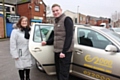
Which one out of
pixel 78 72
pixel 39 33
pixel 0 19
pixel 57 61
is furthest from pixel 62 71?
pixel 0 19

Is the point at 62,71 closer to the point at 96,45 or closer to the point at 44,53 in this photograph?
the point at 44,53

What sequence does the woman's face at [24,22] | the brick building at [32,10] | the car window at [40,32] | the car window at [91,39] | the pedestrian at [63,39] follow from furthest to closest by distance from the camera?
1. the brick building at [32,10]
2. the car window at [40,32]
3. the woman's face at [24,22]
4. the car window at [91,39]
5. the pedestrian at [63,39]

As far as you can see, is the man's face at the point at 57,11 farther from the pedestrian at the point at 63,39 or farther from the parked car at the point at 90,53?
the parked car at the point at 90,53

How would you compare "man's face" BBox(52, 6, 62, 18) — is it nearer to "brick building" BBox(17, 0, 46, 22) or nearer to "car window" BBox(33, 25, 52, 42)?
"car window" BBox(33, 25, 52, 42)

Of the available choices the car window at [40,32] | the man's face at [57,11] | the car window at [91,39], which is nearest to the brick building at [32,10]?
→ the car window at [40,32]

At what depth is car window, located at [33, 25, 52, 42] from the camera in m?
3.73

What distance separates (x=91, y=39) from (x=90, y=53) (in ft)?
1.39

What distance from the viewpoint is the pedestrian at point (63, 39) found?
9.09ft

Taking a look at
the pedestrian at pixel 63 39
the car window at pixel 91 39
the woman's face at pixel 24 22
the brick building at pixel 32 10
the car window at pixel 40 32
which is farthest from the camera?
the brick building at pixel 32 10

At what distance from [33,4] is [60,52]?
79.5ft

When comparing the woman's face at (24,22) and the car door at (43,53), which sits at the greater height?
the woman's face at (24,22)

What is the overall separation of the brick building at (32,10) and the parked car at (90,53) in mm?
22075

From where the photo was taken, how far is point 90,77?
3.26m

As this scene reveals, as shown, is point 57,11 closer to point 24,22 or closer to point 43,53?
point 24,22
